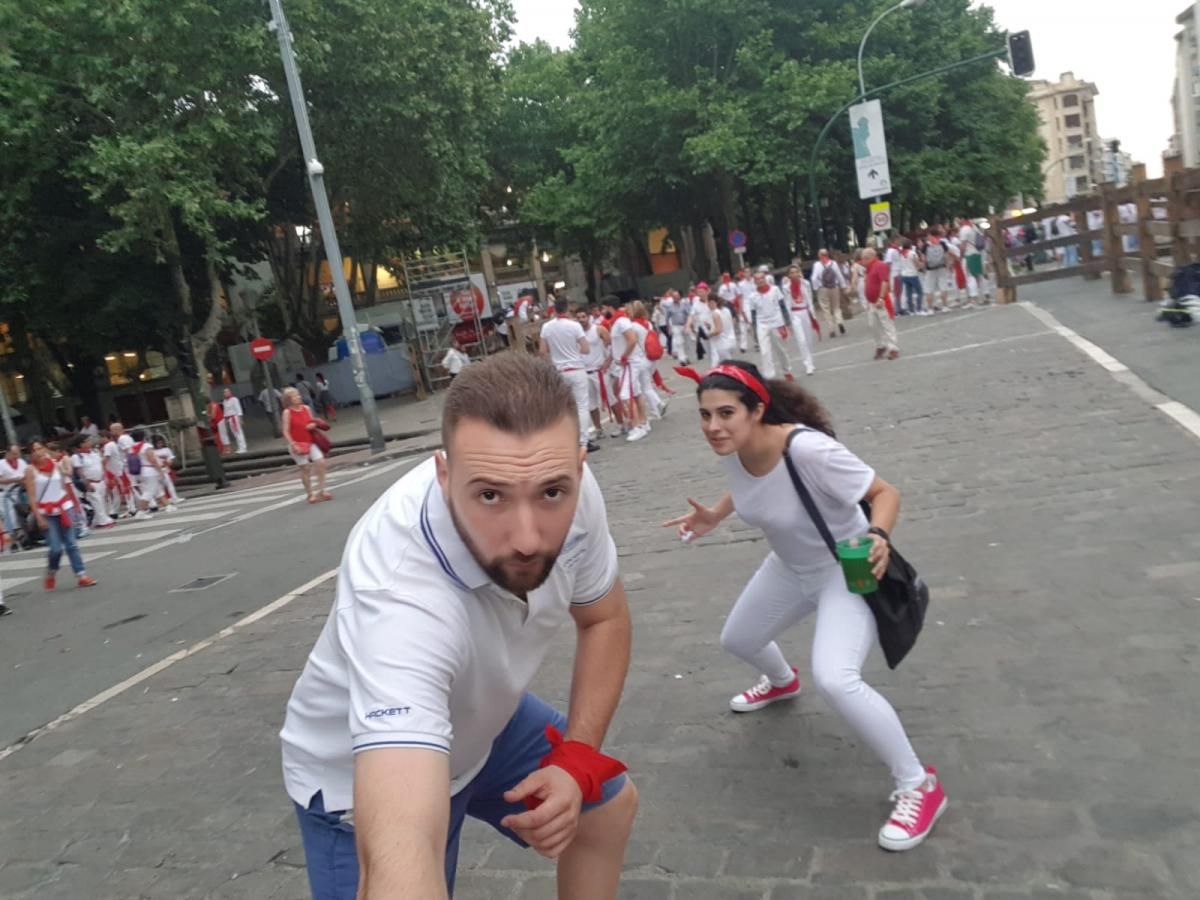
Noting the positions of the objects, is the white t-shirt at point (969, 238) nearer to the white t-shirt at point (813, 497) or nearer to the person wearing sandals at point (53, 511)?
the person wearing sandals at point (53, 511)

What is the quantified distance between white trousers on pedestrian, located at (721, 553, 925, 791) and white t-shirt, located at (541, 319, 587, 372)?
8828 millimetres

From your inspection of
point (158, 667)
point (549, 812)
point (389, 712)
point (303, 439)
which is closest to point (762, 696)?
point (549, 812)

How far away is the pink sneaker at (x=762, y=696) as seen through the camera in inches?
173

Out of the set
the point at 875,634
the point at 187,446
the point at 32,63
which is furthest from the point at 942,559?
the point at 187,446

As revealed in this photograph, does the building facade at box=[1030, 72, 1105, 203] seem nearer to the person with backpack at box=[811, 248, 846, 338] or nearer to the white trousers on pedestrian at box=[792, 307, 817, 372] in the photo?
the person with backpack at box=[811, 248, 846, 338]

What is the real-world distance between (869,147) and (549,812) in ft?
95.0

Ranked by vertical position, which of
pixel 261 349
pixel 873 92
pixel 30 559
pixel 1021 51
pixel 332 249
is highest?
pixel 873 92

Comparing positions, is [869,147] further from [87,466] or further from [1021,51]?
[87,466]

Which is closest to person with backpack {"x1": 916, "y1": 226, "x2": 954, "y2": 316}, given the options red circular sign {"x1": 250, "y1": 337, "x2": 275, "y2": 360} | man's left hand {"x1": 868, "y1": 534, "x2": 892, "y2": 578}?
red circular sign {"x1": 250, "y1": 337, "x2": 275, "y2": 360}

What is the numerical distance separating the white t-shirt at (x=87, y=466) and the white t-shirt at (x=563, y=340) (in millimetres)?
10778

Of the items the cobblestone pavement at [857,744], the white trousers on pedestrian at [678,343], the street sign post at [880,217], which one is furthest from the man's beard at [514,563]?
the street sign post at [880,217]

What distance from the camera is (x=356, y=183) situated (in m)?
28.4

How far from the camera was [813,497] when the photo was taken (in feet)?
12.1

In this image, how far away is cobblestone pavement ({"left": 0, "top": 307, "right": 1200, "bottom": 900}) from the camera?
10.3 feet
